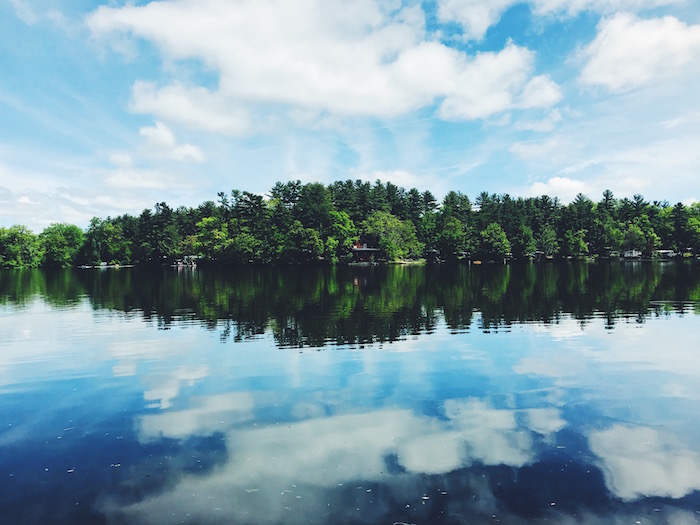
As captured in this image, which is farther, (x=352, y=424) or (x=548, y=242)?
(x=548, y=242)

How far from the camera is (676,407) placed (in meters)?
13.3

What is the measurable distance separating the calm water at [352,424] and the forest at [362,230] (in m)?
91.3

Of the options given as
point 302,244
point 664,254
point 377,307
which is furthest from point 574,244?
point 377,307

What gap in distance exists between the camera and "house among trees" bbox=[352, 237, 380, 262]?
123137 millimetres

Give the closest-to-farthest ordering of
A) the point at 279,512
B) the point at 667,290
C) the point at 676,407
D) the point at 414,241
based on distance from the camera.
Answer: the point at 279,512 < the point at 676,407 < the point at 667,290 < the point at 414,241

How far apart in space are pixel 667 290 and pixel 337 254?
8224 cm

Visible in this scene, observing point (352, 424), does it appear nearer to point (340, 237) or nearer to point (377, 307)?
point (377, 307)

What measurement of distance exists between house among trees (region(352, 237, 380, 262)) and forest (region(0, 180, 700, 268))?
118cm

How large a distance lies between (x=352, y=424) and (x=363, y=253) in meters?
113

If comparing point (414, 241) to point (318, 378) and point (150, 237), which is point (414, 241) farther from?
point (318, 378)

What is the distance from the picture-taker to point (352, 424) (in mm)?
12102

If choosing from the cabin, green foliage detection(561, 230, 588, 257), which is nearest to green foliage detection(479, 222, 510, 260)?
green foliage detection(561, 230, 588, 257)

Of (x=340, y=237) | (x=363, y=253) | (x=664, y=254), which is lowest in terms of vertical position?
(x=664, y=254)

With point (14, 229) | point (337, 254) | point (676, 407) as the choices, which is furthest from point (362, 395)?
point (14, 229)
